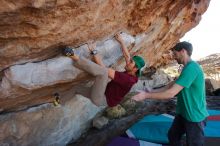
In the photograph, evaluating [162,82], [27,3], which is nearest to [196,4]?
[162,82]

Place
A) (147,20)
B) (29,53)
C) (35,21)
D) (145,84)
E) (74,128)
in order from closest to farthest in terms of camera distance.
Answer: (35,21) → (29,53) → (147,20) → (74,128) → (145,84)

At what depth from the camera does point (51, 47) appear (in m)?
6.02

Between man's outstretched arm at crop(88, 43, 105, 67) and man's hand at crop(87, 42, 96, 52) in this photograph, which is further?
man's hand at crop(87, 42, 96, 52)

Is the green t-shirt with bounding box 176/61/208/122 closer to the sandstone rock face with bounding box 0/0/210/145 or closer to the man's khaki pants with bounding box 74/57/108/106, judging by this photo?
the man's khaki pants with bounding box 74/57/108/106

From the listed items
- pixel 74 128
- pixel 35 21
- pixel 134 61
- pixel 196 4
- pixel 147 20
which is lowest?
pixel 74 128

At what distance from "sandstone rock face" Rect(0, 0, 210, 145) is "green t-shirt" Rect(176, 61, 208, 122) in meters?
1.84

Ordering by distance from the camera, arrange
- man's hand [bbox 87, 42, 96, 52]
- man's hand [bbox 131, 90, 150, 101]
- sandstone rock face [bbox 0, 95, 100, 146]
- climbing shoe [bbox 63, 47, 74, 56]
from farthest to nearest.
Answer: sandstone rock face [bbox 0, 95, 100, 146], man's hand [bbox 87, 42, 96, 52], climbing shoe [bbox 63, 47, 74, 56], man's hand [bbox 131, 90, 150, 101]

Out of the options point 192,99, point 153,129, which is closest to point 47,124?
point 153,129

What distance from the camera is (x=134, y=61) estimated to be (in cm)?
675

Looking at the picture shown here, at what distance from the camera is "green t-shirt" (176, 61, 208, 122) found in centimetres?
546

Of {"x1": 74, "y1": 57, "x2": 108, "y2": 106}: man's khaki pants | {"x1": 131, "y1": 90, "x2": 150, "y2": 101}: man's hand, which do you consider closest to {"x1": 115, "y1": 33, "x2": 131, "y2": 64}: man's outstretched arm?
{"x1": 74, "y1": 57, "x2": 108, "y2": 106}: man's khaki pants

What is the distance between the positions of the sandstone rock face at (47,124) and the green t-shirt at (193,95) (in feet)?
11.2

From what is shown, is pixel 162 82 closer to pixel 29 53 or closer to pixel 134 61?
pixel 134 61

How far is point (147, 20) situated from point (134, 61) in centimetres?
197
